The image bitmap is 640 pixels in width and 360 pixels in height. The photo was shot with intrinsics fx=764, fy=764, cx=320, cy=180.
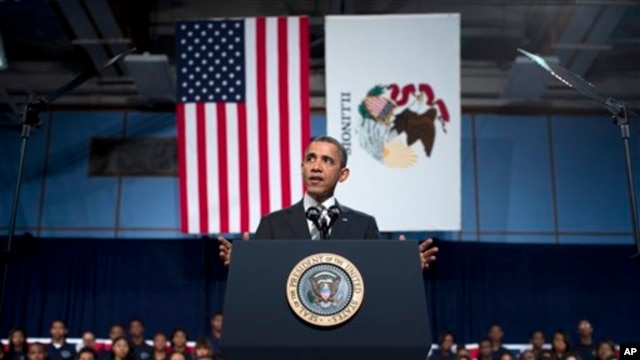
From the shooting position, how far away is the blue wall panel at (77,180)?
9844 millimetres

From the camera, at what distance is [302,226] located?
2.38 metres

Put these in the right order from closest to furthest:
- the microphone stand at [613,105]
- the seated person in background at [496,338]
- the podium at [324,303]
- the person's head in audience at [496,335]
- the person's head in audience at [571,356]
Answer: the podium at [324,303] < the microphone stand at [613,105] < the person's head in audience at [571,356] < the seated person in background at [496,338] < the person's head in audience at [496,335]

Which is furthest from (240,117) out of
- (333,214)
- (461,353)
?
(333,214)

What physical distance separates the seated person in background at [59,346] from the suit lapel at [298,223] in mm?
6443

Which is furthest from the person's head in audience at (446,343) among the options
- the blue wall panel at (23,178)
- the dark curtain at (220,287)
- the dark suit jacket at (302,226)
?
the dark suit jacket at (302,226)

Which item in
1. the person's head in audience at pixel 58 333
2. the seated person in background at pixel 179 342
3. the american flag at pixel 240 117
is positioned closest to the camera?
the american flag at pixel 240 117

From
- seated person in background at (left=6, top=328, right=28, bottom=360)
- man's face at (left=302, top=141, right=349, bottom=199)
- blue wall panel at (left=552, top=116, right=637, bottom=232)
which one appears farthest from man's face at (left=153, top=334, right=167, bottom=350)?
man's face at (left=302, top=141, right=349, bottom=199)

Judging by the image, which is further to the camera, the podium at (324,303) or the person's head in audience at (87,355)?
the person's head in audience at (87,355)

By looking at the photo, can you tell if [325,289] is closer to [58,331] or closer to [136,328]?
[136,328]

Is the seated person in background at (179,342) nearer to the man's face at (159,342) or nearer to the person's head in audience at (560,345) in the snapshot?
the man's face at (159,342)

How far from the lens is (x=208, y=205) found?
7.38 meters

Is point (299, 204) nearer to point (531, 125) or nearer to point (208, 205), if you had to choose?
point (208, 205)

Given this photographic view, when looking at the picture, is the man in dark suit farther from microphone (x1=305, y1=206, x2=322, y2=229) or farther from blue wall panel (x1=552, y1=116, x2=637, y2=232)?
blue wall panel (x1=552, y1=116, x2=637, y2=232)

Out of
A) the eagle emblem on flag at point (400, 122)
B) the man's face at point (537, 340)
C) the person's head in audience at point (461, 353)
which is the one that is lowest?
the person's head in audience at point (461, 353)
